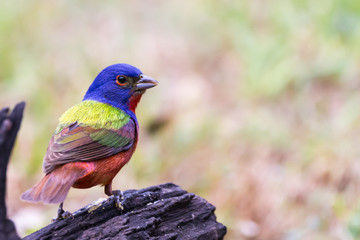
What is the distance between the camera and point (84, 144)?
362cm

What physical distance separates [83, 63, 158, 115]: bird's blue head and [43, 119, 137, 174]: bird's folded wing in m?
0.31

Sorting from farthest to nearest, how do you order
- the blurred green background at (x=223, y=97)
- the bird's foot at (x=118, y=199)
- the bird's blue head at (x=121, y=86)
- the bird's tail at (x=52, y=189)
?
1. the blurred green background at (x=223, y=97)
2. the bird's blue head at (x=121, y=86)
3. the bird's foot at (x=118, y=199)
4. the bird's tail at (x=52, y=189)

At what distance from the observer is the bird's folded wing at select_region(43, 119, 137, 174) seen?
3471mm

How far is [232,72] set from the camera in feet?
26.0

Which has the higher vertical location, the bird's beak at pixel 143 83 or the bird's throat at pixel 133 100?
the bird's beak at pixel 143 83

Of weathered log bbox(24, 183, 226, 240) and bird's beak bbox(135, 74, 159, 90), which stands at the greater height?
bird's beak bbox(135, 74, 159, 90)

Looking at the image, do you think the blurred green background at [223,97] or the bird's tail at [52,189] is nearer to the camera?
the bird's tail at [52,189]

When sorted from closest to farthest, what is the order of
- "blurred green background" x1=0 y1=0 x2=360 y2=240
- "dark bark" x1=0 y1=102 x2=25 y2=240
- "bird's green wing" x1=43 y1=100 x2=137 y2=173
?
"dark bark" x1=0 y1=102 x2=25 y2=240 < "bird's green wing" x1=43 y1=100 x2=137 y2=173 < "blurred green background" x1=0 y1=0 x2=360 y2=240

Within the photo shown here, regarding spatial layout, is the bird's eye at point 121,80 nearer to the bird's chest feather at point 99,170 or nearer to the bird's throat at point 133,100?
the bird's throat at point 133,100

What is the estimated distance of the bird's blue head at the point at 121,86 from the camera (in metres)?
4.22

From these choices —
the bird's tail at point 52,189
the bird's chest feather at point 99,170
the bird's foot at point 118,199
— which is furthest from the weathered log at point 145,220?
the bird's tail at point 52,189

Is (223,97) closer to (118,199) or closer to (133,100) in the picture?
(133,100)

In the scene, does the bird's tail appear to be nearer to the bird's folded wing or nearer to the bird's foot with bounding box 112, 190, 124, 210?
the bird's folded wing

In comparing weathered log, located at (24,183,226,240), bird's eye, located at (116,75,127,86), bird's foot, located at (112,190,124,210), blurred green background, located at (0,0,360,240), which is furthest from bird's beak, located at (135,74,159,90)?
blurred green background, located at (0,0,360,240)
